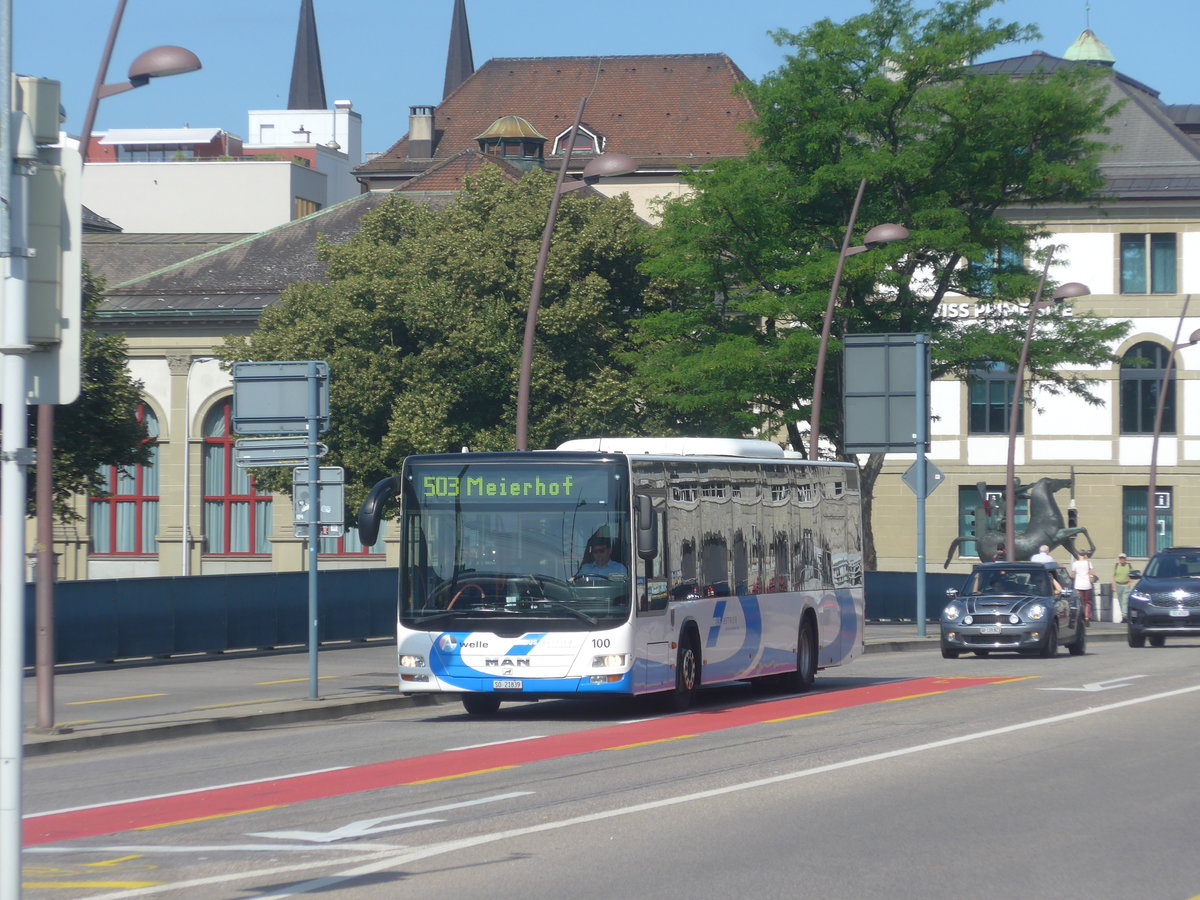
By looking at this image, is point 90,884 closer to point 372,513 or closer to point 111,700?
point 372,513

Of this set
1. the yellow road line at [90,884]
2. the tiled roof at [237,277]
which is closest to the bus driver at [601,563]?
the yellow road line at [90,884]

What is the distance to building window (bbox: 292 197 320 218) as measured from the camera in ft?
312

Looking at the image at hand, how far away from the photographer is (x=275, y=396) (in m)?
19.7

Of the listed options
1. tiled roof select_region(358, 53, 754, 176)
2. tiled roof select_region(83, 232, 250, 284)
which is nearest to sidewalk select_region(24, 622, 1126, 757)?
tiled roof select_region(83, 232, 250, 284)

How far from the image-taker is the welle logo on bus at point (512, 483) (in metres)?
18.0

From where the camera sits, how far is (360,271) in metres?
44.9

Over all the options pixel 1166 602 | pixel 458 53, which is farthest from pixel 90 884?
pixel 458 53

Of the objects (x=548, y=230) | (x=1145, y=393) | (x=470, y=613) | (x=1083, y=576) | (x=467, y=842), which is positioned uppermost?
(x=548, y=230)

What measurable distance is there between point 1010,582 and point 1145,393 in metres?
37.6

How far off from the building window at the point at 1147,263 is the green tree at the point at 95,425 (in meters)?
44.9

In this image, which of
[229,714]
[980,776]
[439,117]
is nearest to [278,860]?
[980,776]

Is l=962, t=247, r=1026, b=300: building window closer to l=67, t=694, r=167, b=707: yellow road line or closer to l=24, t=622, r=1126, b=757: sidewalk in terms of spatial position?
l=24, t=622, r=1126, b=757: sidewalk

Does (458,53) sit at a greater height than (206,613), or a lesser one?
greater

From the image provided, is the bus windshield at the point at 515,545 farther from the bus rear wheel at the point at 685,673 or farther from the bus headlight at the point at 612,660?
the bus rear wheel at the point at 685,673
